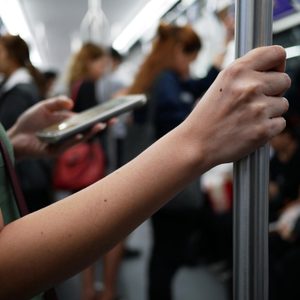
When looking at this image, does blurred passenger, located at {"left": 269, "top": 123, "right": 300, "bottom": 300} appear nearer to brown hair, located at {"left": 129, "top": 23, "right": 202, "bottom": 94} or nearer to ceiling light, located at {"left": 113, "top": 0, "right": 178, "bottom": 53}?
brown hair, located at {"left": 129, "top": 23, "right": 202, "bottom": 94}

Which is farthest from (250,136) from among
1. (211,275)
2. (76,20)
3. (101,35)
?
(76,20)

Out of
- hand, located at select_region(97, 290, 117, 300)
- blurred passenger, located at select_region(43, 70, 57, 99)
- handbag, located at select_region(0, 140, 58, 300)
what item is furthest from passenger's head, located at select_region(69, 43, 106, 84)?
handbag, located at select_region(0, 140, 58, 300)

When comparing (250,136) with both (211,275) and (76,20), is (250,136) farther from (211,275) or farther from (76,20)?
(76,20)

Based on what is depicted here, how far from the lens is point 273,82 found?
439 mm

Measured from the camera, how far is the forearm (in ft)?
1.32

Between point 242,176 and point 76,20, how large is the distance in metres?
7.30

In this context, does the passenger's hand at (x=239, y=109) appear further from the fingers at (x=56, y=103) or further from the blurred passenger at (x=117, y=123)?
the blurred passenger at (x=117, y=123)

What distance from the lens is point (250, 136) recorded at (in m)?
0.44

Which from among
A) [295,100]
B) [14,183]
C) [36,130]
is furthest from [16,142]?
[295,100]

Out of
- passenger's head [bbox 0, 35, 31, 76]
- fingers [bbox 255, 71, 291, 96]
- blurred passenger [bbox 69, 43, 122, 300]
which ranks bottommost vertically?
blurred passenger [bbox 69, 43, 122, 300]

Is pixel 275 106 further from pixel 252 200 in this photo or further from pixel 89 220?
pixel 89 220

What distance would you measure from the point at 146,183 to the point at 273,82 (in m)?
0.17

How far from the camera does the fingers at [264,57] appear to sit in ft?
1.41

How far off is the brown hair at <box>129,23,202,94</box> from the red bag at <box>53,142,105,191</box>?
0.46 meters
